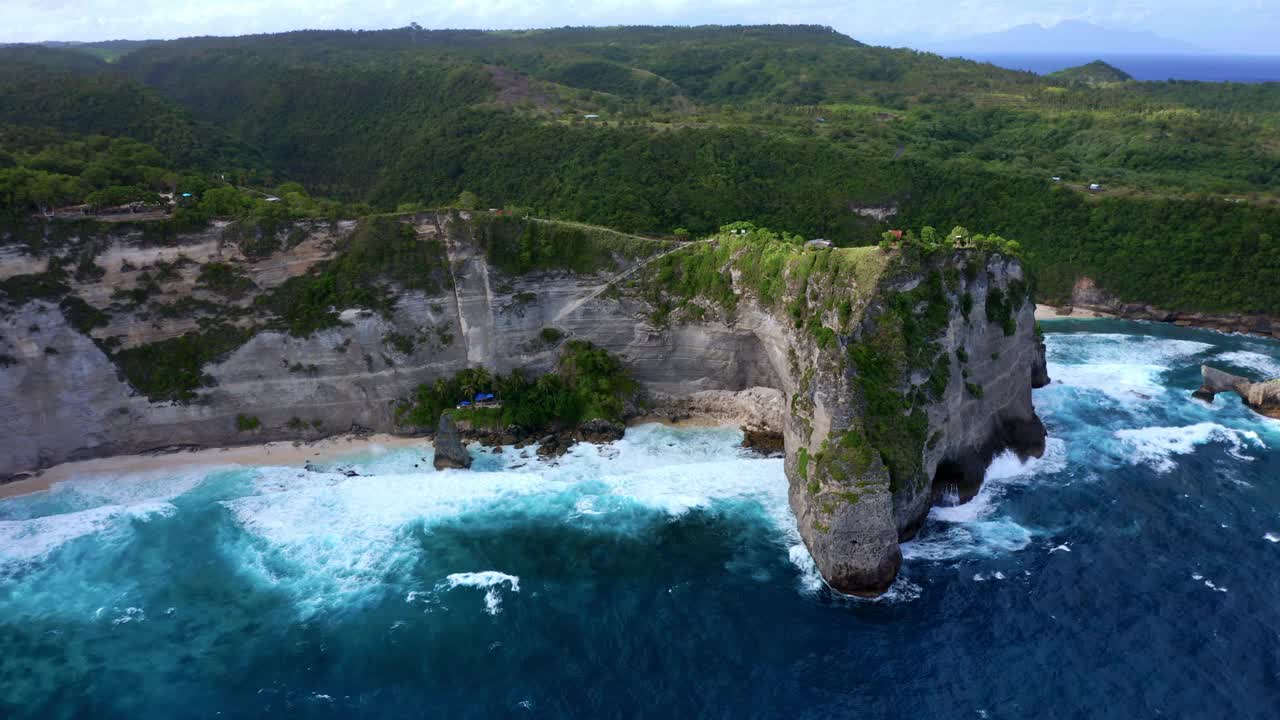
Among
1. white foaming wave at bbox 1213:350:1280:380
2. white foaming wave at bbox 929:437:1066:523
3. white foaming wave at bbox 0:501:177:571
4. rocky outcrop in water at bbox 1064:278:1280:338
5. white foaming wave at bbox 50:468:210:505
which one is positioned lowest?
white foaming wave at bbox 0:501:177:571

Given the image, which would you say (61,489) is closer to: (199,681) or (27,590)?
(27,590)

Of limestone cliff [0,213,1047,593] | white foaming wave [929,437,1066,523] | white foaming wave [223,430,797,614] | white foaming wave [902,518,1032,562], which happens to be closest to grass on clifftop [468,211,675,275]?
limestone cliff [0,213,1047,593]

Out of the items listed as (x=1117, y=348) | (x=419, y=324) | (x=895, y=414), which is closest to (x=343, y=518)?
(x=419, y=324)

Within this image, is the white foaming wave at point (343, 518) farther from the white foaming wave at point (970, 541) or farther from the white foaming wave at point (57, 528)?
the white foaming wave at point (970, 541)

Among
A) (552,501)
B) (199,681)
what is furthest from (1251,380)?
(199,681)

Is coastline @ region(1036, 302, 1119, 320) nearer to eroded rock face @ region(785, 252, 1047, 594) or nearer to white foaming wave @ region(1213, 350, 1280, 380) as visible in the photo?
white foaming wave @ region(1213, 350, 1280, 380)

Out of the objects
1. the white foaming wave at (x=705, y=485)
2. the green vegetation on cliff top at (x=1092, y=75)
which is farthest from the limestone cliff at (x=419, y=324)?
the green vegetation on cliff top at (x=1092, y=75)
